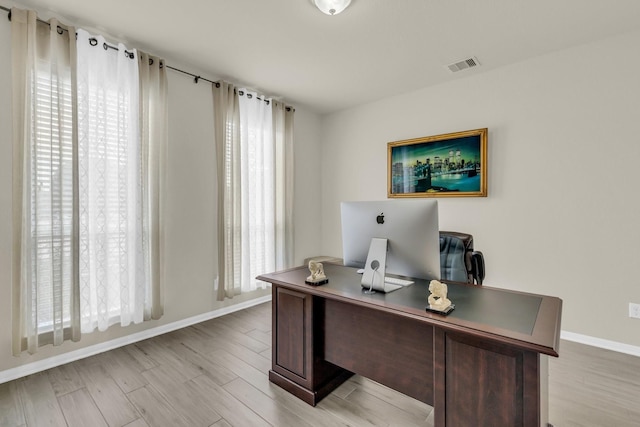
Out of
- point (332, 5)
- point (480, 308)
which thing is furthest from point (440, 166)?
point (480, 308)

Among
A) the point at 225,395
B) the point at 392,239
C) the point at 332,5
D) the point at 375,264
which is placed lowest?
the point at 225,395

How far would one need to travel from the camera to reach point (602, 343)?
2.56 metres

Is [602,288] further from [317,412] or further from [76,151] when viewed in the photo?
[76,151]

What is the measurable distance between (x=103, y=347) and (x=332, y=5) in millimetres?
3203

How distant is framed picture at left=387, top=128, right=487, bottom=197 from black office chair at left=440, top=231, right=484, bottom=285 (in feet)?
3.44

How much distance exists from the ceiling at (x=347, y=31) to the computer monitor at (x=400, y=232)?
4.93 feet

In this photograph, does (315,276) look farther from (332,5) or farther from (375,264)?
(332,5)

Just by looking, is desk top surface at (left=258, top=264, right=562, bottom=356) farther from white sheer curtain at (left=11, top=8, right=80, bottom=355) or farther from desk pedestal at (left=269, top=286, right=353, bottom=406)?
white sheer curtain at (left=11, top=8, right=80, bottom=355)

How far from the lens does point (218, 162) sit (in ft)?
10.5

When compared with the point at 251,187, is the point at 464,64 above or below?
above

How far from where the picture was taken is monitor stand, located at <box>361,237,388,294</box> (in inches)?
64.9

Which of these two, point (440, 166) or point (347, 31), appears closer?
point (347, 31)

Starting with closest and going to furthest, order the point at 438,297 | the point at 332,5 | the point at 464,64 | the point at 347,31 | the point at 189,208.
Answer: the point at 438,297, the point at 332,5, the point at 347,31, the point at 464,64, the point at 189,208

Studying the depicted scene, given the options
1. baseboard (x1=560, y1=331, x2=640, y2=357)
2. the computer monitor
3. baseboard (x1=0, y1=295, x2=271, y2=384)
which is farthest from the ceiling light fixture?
baseboard (x1=560, y1=331, x2=640, y2=357)
